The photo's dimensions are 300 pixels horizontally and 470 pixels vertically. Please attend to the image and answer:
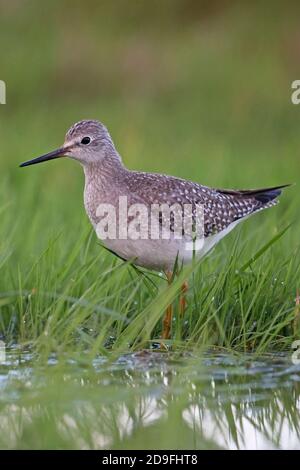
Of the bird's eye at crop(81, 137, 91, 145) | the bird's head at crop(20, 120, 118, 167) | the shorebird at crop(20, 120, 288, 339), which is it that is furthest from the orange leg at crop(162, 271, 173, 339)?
the bird's eye at crop(81, 137, 91, 145)

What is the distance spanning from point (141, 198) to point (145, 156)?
597 cm

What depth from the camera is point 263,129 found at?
49.6 ft

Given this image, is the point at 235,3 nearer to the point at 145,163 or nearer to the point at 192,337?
the point at 145,163

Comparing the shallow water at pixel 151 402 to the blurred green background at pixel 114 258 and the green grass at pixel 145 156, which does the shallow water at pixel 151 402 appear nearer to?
the blurred green background at pixel 114 258

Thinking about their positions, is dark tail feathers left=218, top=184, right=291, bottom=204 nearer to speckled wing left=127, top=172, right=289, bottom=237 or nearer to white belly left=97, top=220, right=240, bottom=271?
speckled wing left=127, top=172, right=289, bottom=237

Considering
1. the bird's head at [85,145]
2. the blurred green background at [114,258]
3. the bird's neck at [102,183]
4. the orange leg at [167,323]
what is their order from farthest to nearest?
the bird's head at [85,145]
the bird's neck at [102,183]
the orange leg at [167,323]
the blurred green background at [114,258]

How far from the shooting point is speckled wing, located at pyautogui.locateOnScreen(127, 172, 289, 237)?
7.12 metres

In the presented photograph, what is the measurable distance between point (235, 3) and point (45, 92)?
371 centimetres

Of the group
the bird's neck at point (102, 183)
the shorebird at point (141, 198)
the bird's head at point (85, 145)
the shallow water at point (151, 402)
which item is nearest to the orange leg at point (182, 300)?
the shorebird at point (141, 198)

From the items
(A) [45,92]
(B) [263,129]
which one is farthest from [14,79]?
(B) [263,129]

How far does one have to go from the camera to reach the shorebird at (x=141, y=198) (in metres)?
6.92

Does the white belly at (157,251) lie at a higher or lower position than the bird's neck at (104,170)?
lower

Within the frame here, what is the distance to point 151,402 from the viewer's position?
18.7 feet

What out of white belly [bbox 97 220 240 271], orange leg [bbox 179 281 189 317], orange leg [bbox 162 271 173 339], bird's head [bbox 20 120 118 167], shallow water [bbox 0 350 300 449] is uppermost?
bird's head [bbox 20 120 118 167]
